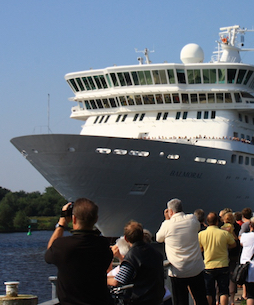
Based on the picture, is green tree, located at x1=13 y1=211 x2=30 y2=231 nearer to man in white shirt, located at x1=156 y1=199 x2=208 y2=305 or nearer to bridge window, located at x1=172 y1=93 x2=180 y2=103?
bridge window, located at x1=172 y1=93 x2=180 y2=103

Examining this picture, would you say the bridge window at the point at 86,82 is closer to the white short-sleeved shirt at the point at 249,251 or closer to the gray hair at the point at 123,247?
the white short-sleeved shirt at the point at 249,251

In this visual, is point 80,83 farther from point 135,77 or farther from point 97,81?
point 135,77

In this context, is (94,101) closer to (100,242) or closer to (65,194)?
(65,194)

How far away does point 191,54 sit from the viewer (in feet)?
100

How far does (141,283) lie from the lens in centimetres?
606

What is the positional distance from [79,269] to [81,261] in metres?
0.07

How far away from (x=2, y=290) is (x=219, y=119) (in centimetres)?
1254

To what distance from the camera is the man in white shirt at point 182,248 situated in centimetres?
748

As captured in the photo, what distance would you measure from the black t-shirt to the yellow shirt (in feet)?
12.6

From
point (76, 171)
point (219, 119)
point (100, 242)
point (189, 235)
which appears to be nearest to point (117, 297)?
point (100, 242)

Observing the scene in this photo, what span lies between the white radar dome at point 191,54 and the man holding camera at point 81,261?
26.3 metres

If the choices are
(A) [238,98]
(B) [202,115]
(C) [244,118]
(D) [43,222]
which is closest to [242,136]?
(C) [244,118]

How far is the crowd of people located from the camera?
4.96 m

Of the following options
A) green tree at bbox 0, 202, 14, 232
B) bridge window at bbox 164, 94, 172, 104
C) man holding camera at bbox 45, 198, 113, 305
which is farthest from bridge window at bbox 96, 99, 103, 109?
green tree at bbox 0, 202, 14, 232
